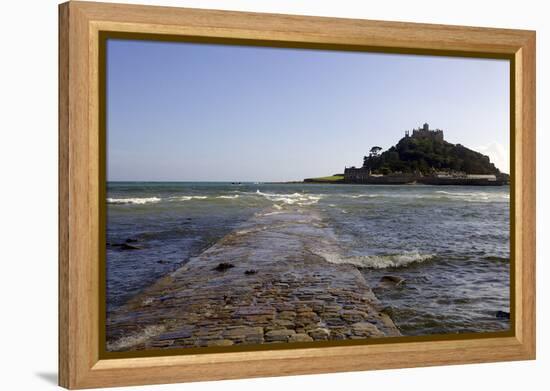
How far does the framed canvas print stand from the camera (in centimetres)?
443

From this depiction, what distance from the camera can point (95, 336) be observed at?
173 inches

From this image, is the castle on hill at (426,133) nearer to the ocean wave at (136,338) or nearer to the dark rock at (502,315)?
the dark rock at (502,315)

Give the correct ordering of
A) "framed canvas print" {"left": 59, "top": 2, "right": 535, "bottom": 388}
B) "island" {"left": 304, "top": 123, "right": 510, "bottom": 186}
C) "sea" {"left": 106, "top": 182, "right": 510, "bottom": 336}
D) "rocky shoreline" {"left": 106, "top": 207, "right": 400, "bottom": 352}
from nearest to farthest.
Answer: "framed canvas print" {"left": 59, "top": 2, "right": 535, "bottom": 388}, "rocky shoreline" {"left": 106, "top": 207, "right": 400, "bottom": 352}, "sea" {"left": 106, "top": 182, "right": 510, "bottom": 336}, "island" {"left": 304, "top": 123, "right": 510, "bottom": 186}

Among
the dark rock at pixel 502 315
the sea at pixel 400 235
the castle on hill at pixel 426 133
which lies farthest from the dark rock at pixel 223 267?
the dark rock at pixel 502 315

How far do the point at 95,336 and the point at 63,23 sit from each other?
6.61ft

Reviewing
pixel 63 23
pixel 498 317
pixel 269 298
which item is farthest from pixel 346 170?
pixel 63 23

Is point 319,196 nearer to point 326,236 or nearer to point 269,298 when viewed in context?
point 326,236

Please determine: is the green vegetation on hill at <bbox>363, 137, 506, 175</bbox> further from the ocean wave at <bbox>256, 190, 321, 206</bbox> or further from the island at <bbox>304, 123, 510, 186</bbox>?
the ocean wave at <bbox>256, 190, 321, 206</bbox>

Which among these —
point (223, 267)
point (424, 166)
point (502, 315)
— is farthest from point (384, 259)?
point (223, 267)

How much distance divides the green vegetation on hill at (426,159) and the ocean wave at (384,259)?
0.65 meters

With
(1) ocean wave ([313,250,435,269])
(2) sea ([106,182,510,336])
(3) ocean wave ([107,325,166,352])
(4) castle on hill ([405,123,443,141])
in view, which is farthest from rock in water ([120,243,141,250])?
(4) castle on hill ([405,123,443,141])

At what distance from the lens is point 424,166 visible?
5453mm

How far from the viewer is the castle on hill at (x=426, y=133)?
523 centimetres

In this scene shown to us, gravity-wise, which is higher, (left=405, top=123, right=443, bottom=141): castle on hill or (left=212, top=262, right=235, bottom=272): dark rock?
(left=405, top=123, right=443, bottom=141): castle on hill
